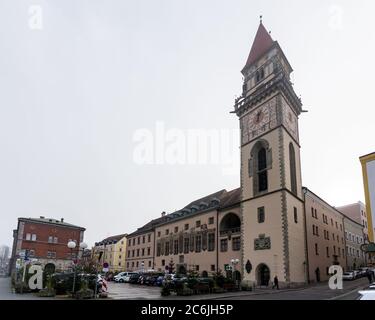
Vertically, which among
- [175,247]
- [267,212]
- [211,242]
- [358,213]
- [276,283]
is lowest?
[276,283]

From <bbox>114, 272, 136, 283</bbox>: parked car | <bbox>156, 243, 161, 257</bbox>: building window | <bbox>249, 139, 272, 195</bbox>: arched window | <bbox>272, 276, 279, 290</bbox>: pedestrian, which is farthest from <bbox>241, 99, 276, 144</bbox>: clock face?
<bbox>156, 243, 161, 257</bbox>: building window

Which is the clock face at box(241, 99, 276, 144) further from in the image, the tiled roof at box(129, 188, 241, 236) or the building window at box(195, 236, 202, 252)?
the building window at box(195, 236, 202, 252)

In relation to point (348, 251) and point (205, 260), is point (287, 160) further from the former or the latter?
point (348, 251)

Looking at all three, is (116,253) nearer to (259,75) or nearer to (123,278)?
(123,278)

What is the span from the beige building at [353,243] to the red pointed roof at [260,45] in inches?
1320

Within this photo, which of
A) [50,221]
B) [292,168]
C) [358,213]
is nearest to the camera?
[292,168]

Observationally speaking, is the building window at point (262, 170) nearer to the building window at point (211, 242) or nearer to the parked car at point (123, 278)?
the building window at point (211, 242)

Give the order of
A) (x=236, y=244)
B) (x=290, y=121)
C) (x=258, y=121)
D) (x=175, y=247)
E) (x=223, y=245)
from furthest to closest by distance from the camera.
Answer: (x=175, y=247)
(x=223, y=245)
(x=258, y=121)
(x=236, y=244)
(x=290, y=121)

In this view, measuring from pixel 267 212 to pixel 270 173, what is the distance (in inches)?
176

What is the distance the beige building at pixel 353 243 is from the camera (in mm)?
55172

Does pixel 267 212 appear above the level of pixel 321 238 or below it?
above

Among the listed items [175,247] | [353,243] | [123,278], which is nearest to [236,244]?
[175,247]

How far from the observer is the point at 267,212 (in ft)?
118
